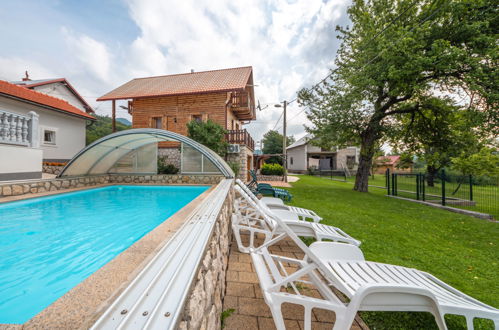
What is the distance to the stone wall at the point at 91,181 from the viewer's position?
5930mm

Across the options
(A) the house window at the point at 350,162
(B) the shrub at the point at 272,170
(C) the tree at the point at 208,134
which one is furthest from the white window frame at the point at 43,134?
(A) the house window at the point at 350,162

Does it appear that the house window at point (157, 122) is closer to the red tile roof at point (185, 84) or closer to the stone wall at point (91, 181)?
the red tile roof at point (185, 84)

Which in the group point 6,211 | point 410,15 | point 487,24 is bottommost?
point 6,211

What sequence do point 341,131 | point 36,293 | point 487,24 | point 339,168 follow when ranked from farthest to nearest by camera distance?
point 339,168 < point 341,131 < point 487,24 < point 36,293

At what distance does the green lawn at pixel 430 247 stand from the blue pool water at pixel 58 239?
11.5 feet

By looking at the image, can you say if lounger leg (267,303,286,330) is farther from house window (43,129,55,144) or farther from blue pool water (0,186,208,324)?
house window (43,129,55,144)

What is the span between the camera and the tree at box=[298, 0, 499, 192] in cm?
724

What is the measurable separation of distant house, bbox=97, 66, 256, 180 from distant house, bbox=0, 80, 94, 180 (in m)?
3.31

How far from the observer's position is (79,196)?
7.56 metres

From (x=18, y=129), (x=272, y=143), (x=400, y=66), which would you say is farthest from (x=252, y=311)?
(x=272, y=143)

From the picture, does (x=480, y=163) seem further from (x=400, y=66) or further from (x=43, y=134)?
(x=43, y=134)

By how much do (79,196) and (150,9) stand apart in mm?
7914

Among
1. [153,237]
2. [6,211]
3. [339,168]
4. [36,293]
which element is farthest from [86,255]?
[339,168]

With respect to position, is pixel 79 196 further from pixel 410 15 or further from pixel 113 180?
pixel 410 15
